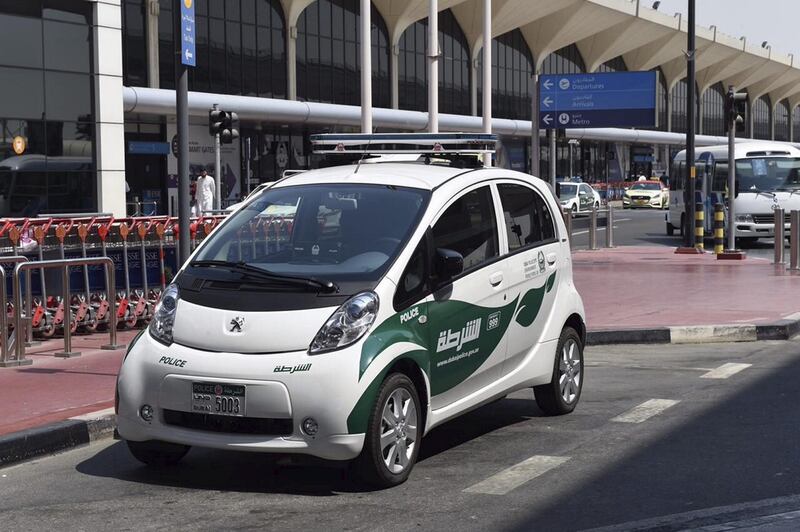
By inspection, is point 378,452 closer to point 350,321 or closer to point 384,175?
point 350,321

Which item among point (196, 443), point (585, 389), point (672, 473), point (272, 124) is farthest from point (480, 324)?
point (272, 124)

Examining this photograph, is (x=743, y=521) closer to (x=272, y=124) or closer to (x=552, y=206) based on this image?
(x=552, y=206)

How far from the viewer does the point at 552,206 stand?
28.2 ft

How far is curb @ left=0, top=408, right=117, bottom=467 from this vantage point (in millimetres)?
7191

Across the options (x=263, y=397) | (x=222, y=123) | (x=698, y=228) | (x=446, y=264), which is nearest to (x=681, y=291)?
(x=698, y=228)

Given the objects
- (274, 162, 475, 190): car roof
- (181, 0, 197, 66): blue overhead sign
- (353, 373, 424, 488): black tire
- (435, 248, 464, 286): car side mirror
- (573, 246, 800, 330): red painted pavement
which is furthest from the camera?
(573, 246, 800, 330): red painted pavement

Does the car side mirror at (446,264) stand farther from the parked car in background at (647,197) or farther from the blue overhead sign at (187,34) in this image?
Result: the parked car in background at (647,197)

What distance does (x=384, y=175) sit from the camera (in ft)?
24.2

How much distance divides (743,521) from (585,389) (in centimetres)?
398

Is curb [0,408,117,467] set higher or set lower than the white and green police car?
lower

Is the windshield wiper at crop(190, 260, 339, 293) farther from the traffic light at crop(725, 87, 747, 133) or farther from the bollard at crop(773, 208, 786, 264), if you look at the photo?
the traffic light at crop(725, 87, 747, 133)

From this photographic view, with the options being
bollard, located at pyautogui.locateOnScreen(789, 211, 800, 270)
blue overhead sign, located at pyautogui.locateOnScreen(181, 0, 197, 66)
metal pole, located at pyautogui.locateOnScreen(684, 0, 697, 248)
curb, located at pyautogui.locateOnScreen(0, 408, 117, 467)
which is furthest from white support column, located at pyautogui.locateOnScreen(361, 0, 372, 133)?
curb, located at pyautogui.locateOnScreen(0, 408, 117, 467)

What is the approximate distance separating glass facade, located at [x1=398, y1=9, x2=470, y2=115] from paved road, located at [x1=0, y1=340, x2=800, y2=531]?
49.4 meters

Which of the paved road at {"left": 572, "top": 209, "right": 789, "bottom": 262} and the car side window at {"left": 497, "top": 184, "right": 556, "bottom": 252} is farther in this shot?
the paved road at {"left": 572, "top": 209, "right": 789, "bottom": 262}
